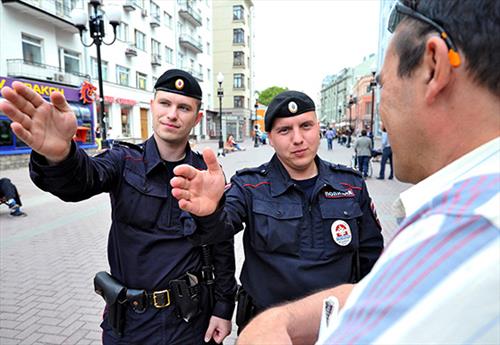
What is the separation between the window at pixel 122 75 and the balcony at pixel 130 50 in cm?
110

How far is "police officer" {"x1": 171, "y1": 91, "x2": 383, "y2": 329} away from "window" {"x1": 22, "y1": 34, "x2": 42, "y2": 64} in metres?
18.9

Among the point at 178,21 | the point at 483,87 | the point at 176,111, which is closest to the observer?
the point at 483,87

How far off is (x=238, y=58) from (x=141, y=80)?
2409cm

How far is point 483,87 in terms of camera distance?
0.69 m

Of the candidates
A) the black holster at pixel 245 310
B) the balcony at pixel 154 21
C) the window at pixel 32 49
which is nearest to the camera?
the black holster at pixel 245 310

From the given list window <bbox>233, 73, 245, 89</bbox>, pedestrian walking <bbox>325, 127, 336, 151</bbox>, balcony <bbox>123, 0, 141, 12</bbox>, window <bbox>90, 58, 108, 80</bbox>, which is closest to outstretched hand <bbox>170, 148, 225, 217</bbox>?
window <bbox>90, 58, 108, 80</bbox>

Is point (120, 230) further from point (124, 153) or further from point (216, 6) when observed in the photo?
point (216, 6)

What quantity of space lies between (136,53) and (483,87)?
28.0 metres

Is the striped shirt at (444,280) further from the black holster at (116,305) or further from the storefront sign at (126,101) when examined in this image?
the storefront sign at (126,101)

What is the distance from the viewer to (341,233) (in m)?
1.77

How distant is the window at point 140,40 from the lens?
26.5 metres

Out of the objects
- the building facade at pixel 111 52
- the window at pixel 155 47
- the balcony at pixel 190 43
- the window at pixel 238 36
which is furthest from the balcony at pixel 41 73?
the window at pixel 238 36

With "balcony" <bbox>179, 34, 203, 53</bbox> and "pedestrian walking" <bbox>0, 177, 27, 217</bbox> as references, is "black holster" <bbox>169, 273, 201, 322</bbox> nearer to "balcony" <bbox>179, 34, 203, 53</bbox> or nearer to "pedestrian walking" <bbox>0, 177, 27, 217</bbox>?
"pedestrian walking" <bbox>0, 177, 27, 217</bbox>

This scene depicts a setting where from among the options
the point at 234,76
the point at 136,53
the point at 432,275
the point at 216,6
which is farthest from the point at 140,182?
the point at 216,6
